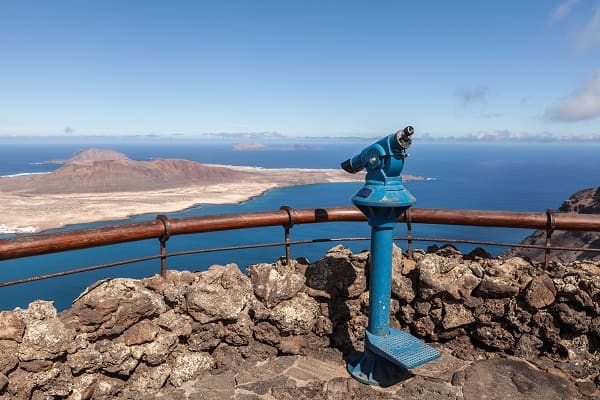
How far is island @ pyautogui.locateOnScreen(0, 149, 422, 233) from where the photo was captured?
108 metres

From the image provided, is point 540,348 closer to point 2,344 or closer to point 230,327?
point 230,327

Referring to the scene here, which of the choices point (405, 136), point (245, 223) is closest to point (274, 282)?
point (245, 223)

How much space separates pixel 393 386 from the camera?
3875 mm

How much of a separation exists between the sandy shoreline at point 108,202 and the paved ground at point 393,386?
103m

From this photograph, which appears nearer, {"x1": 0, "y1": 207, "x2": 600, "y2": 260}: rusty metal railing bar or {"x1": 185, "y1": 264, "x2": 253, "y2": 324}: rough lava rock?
{"x1": 0, "y1": 207, "x2": 600, "y2": 260}: rusty metal railing bar

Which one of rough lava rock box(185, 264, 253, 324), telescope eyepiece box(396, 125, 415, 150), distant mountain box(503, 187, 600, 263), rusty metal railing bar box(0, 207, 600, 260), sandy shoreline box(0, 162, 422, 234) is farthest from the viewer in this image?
sandy shoreline box(0, 162, 422, 234)

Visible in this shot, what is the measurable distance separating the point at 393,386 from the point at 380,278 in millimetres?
1017

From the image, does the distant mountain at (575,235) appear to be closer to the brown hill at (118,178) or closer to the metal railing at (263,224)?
the metal railing at (263,224)

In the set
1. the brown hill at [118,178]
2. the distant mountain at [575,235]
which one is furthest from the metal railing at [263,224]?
the brown hill at [118,178]

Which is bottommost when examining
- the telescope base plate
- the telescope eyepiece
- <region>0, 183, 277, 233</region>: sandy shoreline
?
<region>0, 183, 277, 233</region>: sandy shoreline

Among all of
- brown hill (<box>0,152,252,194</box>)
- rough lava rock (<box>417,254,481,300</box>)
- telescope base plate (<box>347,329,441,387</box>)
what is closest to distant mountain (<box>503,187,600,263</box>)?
rough lava rock (<box>417,254,481,300</box>)

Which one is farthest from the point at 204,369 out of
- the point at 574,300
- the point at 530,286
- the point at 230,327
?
the point at 574,300

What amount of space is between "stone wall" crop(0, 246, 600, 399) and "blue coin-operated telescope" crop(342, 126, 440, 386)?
53 cm

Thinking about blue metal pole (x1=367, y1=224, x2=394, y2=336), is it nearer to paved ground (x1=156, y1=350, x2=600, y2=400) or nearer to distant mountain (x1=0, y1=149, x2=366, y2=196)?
paved ground (x1=156, y1=350, x2=600, y2=400)
